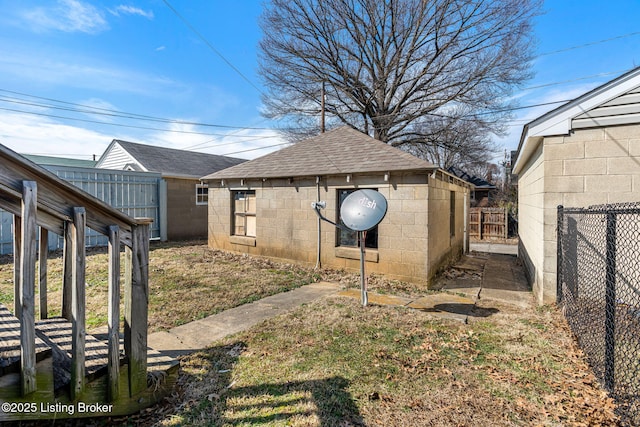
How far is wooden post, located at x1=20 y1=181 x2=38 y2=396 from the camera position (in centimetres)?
183

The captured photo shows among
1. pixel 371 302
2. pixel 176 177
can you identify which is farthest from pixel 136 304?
pixel 176 177

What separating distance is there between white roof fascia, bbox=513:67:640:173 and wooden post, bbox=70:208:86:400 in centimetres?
632

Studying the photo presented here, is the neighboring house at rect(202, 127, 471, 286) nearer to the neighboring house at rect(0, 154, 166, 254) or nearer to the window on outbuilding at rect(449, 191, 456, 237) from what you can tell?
the window on outbuilding at rect(449, 191, 456, 237)

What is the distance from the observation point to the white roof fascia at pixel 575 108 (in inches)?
183

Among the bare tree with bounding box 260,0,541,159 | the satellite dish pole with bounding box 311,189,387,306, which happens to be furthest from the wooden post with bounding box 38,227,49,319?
the bare tree with bounding box 260,0,541,159

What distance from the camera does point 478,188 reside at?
893 inches

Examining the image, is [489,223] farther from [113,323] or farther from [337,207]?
[113,323]

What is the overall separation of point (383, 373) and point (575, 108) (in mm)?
5053

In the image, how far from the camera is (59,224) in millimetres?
2105

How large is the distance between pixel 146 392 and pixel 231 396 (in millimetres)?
683

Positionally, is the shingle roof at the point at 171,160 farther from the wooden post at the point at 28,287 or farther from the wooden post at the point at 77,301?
the wooden post at the point at 28,287

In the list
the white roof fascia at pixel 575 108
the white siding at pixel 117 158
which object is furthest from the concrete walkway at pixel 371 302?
the white siding at pixel 117 158

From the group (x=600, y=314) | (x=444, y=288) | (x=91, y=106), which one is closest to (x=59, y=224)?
(x=600, y=314)

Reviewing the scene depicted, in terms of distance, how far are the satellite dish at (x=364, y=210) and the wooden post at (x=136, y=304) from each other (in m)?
3.20
